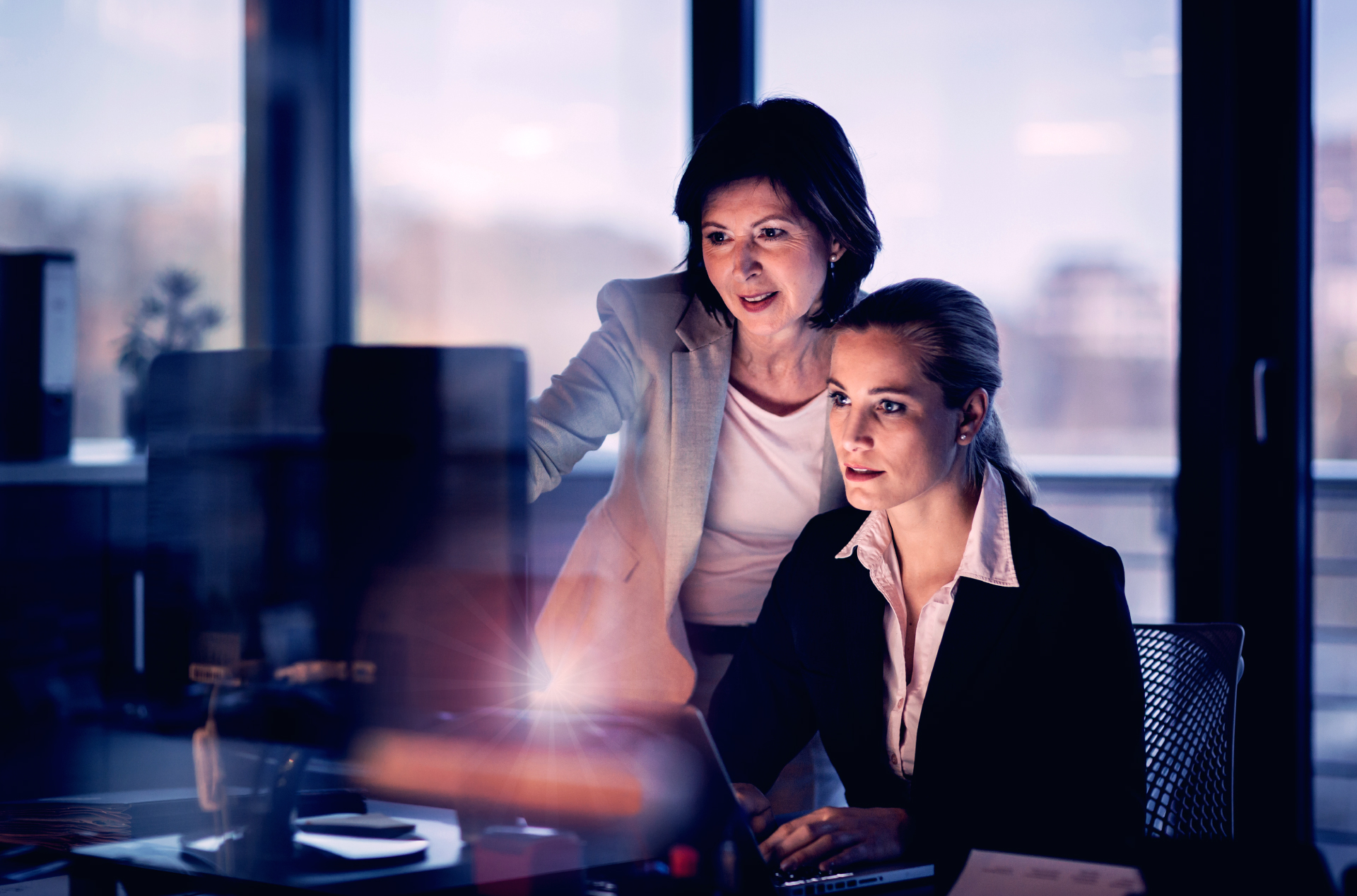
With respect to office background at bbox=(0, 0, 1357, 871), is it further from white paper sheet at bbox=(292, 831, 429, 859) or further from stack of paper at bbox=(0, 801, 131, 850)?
white paper sheet at bbox=(292, 831, 429, 859)

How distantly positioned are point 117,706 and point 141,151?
1561mm

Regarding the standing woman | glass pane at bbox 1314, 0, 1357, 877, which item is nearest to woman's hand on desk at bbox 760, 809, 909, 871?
the standing woman

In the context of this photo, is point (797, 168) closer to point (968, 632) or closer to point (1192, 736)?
point (968, 632)

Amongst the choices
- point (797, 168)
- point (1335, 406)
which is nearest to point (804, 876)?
point (797, 168)

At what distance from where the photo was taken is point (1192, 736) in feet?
4.18

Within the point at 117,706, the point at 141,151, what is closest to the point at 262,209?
the point at 141,151

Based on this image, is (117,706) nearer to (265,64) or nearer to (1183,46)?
(265,64)

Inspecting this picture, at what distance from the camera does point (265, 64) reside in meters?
2.86

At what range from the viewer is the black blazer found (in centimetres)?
109

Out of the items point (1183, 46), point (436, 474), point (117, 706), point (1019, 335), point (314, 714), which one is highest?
point (1183, 46)

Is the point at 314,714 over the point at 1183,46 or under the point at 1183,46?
under

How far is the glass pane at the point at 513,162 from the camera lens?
2629mm

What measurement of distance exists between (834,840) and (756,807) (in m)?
0.12

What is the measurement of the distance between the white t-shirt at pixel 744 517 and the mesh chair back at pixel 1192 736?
1.80 feet
